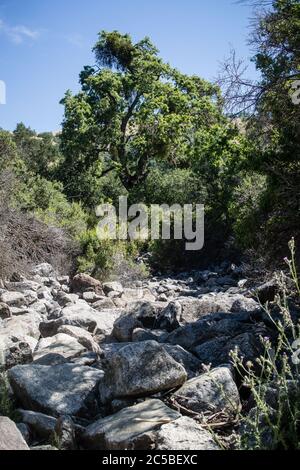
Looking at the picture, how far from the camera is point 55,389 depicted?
424cm

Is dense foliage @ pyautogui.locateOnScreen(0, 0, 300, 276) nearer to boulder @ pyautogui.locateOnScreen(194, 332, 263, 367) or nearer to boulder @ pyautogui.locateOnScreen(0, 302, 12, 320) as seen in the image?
boulder @ pyautogui.locateOnScreen(194, 332, 263, 367)

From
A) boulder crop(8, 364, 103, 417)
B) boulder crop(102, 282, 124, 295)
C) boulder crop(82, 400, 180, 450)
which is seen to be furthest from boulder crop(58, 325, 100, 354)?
boulder crop(102, 282, 124, 295)

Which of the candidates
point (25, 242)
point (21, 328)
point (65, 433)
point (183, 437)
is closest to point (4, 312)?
point (21, 328)

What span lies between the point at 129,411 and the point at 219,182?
14.6 meters

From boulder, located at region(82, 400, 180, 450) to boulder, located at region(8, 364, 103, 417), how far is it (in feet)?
1.61

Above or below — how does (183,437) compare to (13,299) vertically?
above

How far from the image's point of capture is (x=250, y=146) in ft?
26.5

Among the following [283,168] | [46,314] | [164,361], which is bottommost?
[46,314]

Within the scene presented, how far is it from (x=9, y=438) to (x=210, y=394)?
63.9 inches

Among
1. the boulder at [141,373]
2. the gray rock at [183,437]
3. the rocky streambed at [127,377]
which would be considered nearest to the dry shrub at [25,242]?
the rocky streambed at [127,377]

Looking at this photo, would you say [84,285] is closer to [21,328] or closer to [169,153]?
[21,328]

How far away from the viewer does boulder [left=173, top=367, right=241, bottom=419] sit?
3.85 meters

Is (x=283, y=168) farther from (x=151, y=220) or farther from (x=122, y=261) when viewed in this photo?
(x=151, y=220)
